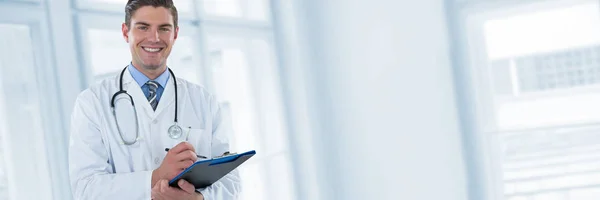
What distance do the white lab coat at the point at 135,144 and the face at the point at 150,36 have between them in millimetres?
82

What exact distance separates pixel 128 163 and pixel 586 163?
2484mm

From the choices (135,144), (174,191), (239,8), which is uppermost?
(239,8)

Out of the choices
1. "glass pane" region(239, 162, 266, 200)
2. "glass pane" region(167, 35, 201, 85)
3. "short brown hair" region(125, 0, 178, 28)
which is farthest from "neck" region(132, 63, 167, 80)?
"glass pane" region(239, 162, 266, 200)

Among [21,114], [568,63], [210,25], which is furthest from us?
[568,63]

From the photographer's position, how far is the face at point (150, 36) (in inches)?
69.7

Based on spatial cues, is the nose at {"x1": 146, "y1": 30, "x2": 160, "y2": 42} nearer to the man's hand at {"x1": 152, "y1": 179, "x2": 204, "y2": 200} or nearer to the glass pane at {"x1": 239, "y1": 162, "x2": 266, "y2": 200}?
the man's hand at {"x1": 152, "y1": 179, "x2": 204, "y2": 200}

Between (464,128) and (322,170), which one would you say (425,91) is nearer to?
(464,128)

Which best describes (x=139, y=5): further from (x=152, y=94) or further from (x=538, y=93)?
(x=538, y=93)

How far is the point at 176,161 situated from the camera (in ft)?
5.39

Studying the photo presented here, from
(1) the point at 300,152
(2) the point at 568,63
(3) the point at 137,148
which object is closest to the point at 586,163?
(2) the point at 568,63

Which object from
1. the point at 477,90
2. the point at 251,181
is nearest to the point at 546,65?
the point at 477,90

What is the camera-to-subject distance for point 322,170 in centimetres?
365

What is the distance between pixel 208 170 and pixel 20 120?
2.49 ft

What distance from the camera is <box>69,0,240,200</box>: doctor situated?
5.50 feet
